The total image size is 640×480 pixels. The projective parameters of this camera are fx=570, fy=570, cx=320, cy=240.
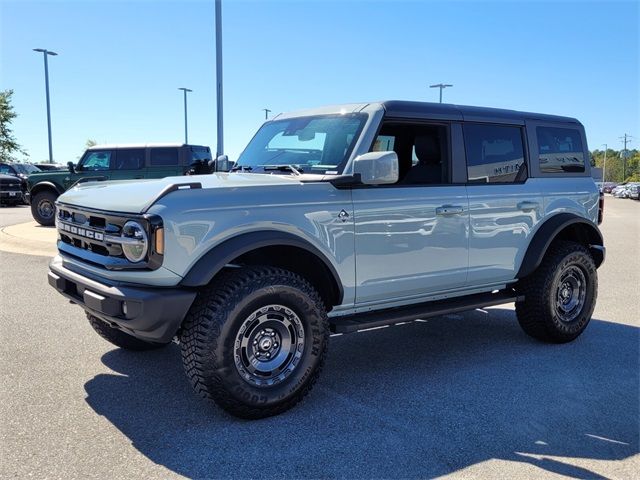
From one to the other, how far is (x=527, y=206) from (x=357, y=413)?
2.50 meters

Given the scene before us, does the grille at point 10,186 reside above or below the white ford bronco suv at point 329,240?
above

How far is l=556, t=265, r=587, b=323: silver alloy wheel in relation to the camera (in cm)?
532

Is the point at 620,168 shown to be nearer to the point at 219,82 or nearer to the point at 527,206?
the point at 219,82

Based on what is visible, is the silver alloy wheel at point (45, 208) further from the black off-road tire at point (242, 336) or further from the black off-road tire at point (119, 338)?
the black off-road tire at point (242, 336)

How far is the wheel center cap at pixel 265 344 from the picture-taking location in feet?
12.0

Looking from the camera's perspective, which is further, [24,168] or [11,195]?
[24,168]

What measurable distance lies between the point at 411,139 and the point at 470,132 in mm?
503

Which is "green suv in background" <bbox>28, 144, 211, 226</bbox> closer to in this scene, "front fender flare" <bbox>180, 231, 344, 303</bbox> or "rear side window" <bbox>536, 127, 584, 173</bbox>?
"rear side window" <bbox>536, 127, 584, 173</bbox>

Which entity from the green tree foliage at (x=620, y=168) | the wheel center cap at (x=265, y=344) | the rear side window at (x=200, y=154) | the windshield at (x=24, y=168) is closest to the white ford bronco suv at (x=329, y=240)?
the wheel center cap at (x=265, y=344)

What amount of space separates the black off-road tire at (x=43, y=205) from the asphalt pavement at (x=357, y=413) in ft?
32.3

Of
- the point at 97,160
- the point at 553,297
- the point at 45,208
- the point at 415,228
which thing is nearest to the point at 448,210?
the point at 415,228

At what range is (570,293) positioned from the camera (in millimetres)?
5465

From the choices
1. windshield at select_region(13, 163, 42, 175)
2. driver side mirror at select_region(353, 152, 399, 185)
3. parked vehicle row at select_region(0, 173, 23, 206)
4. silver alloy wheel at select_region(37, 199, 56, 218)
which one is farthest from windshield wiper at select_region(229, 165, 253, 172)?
windshield at select_region(13, 163, 42, 175)

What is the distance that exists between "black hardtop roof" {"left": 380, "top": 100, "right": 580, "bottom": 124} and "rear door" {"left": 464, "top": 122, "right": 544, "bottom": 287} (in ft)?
0.28
